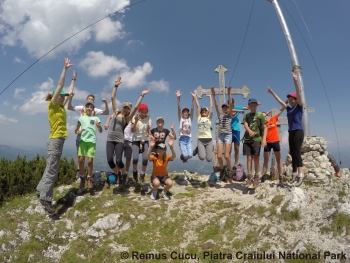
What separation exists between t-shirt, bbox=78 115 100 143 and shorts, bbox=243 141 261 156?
4912 millimetres

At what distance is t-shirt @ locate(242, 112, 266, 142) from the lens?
23.9 feet

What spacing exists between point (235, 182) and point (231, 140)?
1.88 metres

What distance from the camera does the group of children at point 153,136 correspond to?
21.0 feet

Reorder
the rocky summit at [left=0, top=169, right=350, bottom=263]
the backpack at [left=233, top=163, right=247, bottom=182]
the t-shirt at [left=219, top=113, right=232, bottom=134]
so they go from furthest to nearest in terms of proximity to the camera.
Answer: the backpack at [left=233, top=163, right=247, bottom=182] → the t-shirt at [left=219, top=113, right=232, bottom=134] → the rocky summit at [left=0, top=169, right=350, bottom=263]

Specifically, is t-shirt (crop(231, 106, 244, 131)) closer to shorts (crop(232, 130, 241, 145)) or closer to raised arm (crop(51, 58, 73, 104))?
shorts (crop(232, 130, 241, 145))

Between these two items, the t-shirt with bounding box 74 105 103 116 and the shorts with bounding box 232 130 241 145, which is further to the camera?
the shorts with bounding box 232 130 241 145

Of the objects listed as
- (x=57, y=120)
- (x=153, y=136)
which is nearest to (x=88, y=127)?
(x=57, y=120)

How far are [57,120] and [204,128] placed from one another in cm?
489

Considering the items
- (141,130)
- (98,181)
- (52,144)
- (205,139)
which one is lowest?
(98,181)

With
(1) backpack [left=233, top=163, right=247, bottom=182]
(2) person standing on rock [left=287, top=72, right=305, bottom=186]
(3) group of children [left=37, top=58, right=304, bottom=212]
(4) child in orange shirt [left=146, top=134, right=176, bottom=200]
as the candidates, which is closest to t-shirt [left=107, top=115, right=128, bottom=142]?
(3) group of children [left=37, top=58, right=304, bottom=212]

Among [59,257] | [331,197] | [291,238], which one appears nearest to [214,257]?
[291,238]

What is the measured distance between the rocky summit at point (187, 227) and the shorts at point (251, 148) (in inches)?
47.4

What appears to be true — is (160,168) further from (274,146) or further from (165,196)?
(274,146)

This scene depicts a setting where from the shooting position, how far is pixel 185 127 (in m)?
8.23
